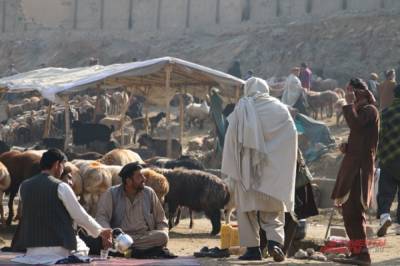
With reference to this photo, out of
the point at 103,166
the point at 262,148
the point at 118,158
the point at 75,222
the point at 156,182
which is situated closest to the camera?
the point at 75,222

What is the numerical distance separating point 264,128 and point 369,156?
3.29ft

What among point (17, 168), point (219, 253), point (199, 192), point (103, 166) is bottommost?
point (219, 253)

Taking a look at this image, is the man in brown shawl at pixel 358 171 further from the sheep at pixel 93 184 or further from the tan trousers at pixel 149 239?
the sheep at pixel 93 184

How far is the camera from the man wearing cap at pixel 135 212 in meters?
9.71

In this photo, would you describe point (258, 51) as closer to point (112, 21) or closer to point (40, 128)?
point (112, 21)

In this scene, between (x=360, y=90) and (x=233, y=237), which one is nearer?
(x=360, y=90)

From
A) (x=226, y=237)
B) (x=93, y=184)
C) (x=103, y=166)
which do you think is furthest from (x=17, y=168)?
(x=226, y=237)

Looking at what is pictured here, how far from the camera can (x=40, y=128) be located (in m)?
29.0

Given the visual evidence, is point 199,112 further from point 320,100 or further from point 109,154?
point 109,154

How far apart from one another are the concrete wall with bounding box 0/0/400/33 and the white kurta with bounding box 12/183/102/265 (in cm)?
4033

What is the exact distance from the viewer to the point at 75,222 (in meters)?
8.47

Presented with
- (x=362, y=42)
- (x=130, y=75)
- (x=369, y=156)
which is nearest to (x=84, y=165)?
A: (x=369, y=156)

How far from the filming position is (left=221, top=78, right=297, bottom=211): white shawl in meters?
9.69

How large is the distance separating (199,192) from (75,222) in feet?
Answer: 19.6
